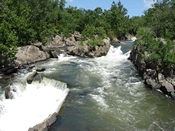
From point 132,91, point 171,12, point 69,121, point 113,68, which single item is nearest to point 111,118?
point 69,121

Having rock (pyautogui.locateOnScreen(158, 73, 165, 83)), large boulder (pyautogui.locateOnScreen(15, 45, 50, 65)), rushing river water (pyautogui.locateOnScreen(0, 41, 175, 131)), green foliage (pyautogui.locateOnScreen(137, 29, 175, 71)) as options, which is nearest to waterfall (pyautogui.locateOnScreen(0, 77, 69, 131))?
rushing river water (pyautogui.locateOnScreen(0, 41, 175, 131))

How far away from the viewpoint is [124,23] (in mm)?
64562

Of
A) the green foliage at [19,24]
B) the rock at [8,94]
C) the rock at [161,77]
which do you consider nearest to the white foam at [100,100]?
the rock at [161,77]

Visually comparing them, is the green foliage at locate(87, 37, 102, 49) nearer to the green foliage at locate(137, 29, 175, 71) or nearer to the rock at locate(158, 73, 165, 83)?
the green foliage at locate(137, 29, 175, 71)

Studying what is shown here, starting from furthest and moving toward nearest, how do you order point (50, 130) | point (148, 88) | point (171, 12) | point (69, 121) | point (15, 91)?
point (171, 12)
point (148, 88)
point (15, 91)
point (69, 121)
point (50, 130)

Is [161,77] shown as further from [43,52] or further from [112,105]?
[43,52]

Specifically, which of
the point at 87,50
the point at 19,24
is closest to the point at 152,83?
the point at 87,50

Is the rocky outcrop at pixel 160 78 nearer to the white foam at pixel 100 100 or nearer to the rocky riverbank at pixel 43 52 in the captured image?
the white foam at pixel 100 100

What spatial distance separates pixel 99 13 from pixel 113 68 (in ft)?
123

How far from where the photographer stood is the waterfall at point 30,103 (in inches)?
432

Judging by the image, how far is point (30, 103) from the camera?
1346 cm

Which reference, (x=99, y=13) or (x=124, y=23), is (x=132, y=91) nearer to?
(x=99, y=13)

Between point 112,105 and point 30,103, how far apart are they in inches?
283

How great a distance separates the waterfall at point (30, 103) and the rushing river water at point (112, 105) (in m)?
1.29
